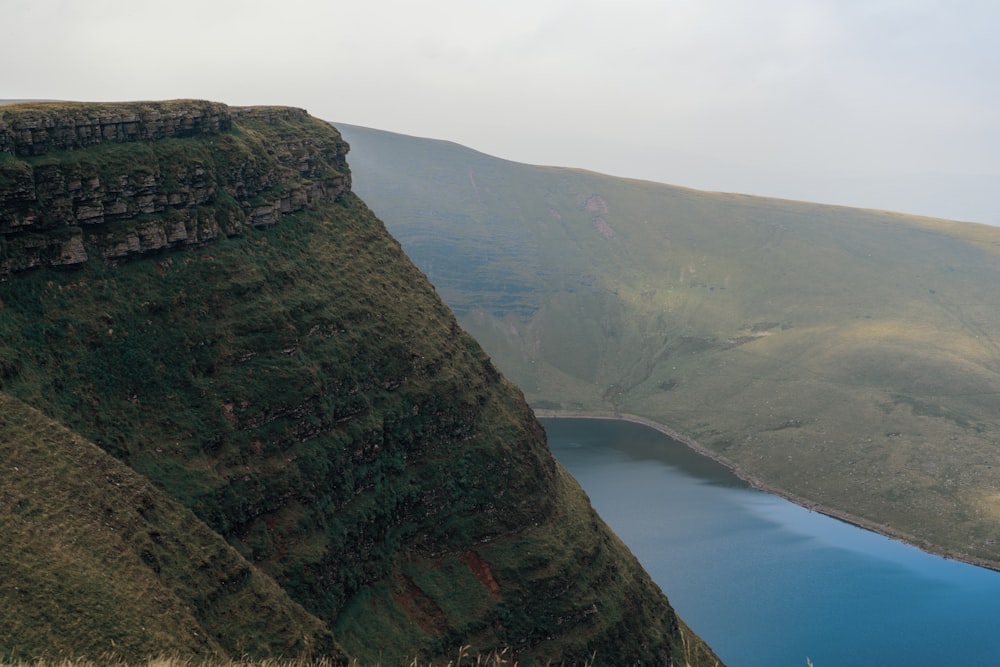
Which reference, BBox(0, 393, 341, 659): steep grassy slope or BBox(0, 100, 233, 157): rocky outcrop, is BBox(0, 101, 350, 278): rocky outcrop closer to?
BBox(0, 100, 233, 157): rocky outcrop

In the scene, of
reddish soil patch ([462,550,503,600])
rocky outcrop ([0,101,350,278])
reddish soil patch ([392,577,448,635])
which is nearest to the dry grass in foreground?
reddish soil patch ([392,577,448,635])

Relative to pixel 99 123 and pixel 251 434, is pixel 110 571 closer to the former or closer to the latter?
pixel 251 434

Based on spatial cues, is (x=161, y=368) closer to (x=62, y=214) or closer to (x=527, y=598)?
(x=62, y=214)

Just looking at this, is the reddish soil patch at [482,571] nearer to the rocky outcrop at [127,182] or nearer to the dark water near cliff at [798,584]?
the rocky outcrop at [127,182]

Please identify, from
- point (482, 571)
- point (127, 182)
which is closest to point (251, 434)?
point (127, 182)

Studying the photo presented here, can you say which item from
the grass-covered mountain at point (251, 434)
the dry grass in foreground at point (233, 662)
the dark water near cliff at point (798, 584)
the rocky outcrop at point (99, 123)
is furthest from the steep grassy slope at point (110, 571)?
the dark water near cliff at point (798, 584)
